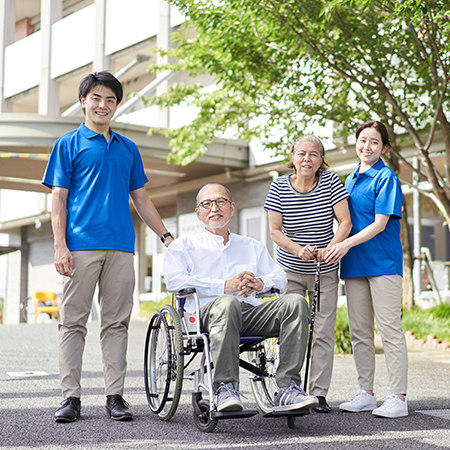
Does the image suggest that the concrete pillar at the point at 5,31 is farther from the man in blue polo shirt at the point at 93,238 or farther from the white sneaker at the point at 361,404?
the white sneaker at the point at 361,404

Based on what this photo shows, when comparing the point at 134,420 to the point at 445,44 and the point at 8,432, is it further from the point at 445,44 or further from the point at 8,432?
the point at 445,44

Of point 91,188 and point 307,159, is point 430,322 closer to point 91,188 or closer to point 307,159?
point 307,159

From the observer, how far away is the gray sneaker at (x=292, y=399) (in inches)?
131

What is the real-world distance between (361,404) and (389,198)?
1.34 m

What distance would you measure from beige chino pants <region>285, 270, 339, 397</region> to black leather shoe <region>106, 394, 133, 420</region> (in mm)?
1214

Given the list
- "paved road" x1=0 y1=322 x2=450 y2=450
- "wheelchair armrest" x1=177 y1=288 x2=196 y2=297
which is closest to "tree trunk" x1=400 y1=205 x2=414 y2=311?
"paved road" x1=0 y1=322 x2=450 y2=450

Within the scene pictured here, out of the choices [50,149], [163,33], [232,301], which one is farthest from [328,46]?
[163,33]

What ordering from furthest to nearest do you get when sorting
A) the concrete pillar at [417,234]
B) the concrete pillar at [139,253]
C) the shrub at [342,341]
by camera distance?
1. the concrete pillar at [139,253]
2. the concrete pillar at [417,234]
3. the shrub at [342,341]

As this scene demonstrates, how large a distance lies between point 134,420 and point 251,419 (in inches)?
27.4

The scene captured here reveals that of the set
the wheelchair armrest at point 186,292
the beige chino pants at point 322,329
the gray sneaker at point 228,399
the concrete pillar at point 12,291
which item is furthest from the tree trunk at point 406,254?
the concrete pillar at point 12,291

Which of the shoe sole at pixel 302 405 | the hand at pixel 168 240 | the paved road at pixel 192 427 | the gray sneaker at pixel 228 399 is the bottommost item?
the paved road at pixel 192 427

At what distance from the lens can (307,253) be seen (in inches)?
166

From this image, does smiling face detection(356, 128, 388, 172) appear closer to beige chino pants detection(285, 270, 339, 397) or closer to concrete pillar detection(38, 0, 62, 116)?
beige chino pants detection(285, 270, 339, 397)

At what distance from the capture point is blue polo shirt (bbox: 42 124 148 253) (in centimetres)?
402
